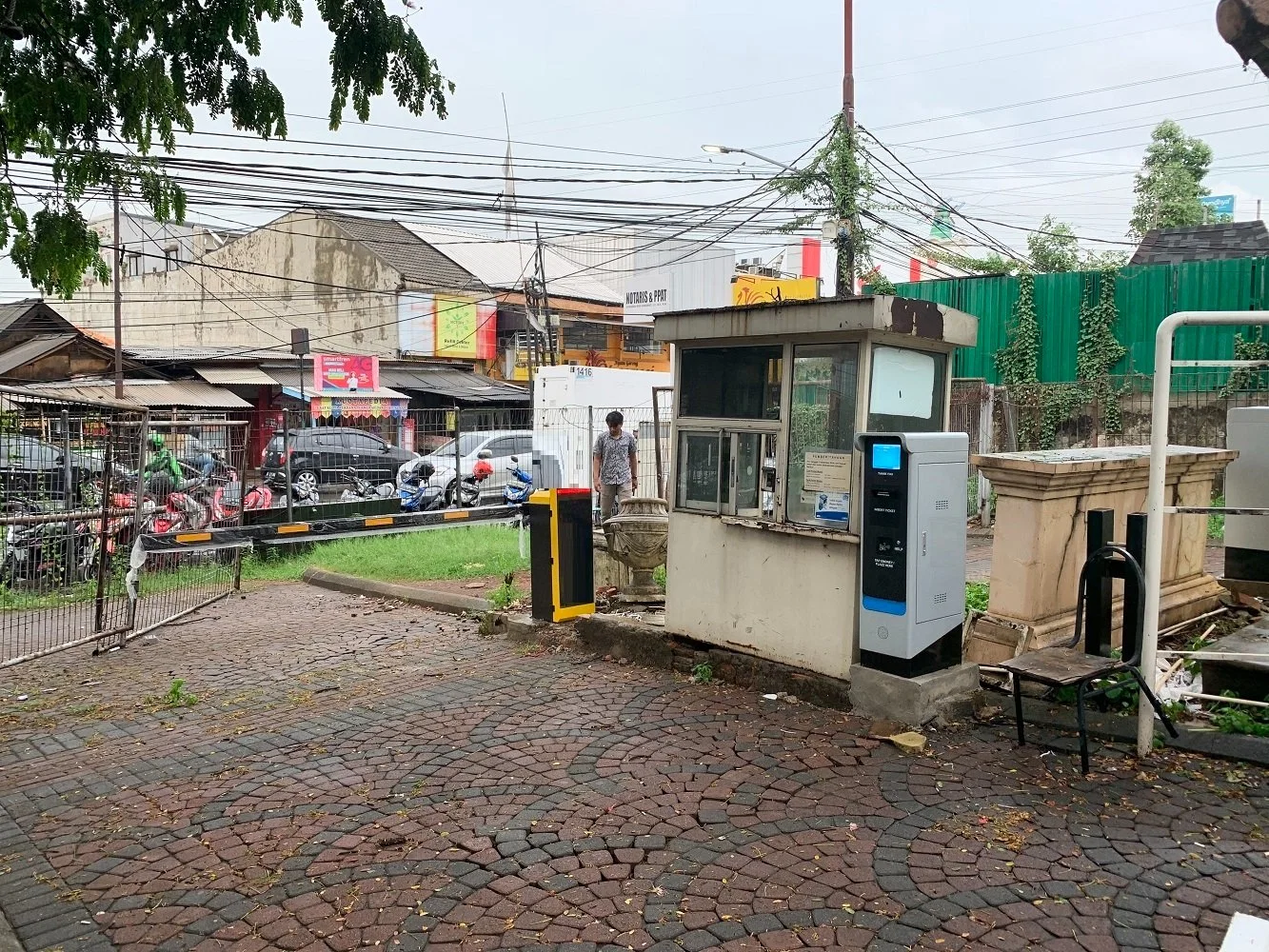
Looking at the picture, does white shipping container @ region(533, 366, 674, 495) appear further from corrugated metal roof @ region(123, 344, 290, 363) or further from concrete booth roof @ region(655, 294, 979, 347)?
corrugated metal roof @ region(123, 344, 290, 363)

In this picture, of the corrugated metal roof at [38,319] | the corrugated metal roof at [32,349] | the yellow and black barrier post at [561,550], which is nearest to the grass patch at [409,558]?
the yellow and black barrier post at [561,550]

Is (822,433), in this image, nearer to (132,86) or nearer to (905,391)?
(905,391)

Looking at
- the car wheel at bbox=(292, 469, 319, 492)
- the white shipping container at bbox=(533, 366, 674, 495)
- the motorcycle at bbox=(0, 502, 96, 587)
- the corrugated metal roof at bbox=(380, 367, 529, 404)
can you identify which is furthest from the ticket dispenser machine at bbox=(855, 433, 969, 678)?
the corrugated metal roof at bbox=(380, 367, 529, 404)

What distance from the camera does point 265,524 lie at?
13422 mm

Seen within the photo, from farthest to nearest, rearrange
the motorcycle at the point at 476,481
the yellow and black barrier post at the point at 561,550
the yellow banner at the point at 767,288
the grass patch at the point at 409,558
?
the yellow banner at the point at 767,288
the motorcycle at the point at 476,481
the grass patch at the point at 409,558
the yellow and black barrier post at the point at 561,550

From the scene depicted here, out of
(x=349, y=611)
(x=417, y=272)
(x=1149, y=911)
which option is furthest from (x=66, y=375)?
(x=1149, y=911)

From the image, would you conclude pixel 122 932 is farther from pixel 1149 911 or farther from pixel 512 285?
pixel 512 285

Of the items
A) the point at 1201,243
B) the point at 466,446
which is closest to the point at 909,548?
the point at 466,446

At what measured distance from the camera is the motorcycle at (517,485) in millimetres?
17062

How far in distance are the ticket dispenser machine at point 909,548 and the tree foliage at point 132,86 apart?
350 cm

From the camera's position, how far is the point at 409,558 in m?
12.2

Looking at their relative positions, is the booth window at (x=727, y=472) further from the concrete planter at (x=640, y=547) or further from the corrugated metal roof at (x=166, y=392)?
the corrugated metal roof at (x=166, y=392)

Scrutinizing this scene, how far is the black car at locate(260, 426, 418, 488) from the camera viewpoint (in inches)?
572

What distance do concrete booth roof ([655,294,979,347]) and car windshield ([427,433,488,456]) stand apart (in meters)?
11.0
